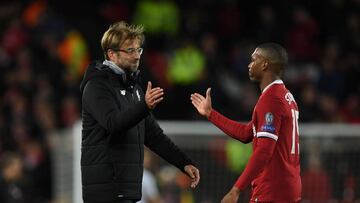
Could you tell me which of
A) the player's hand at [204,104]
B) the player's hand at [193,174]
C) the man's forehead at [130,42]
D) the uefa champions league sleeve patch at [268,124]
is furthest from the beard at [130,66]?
the uefa champions league sleeve patch at [268,124]

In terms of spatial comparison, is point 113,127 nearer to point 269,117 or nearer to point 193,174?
point 193,174

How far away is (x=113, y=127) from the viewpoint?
6094 millimetres

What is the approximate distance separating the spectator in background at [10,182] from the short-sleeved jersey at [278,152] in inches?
217

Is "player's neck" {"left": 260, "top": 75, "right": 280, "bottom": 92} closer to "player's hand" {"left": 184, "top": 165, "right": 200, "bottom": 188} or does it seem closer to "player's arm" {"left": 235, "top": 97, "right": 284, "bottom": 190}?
"player's arm" {"left": 235, "top": 97, "right": 284, "bottom": 190}

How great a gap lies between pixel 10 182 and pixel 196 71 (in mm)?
4077

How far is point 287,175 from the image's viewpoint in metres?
6.32

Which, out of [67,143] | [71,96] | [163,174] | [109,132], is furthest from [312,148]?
[109,132]

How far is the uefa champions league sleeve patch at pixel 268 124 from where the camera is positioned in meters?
6.22

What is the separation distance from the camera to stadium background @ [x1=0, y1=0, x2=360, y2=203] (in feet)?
38.2

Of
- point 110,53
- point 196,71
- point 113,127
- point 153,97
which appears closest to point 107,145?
point 113,127

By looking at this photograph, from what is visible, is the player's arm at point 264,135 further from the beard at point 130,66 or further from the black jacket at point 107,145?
the beard at point 130,66

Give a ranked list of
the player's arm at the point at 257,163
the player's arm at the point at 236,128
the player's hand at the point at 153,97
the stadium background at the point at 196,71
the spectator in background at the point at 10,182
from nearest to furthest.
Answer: the player's hand at the point at 153,97
the player's arm at the point at 257,163
the player's arm at the point at 236,128
the spectator in background at the point at 10,182
the stadium background at the point at 196,71

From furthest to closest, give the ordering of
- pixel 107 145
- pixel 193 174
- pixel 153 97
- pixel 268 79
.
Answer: pixel 193 174 < pixel 268 79 < pixel 107 145 < pixel 153 97

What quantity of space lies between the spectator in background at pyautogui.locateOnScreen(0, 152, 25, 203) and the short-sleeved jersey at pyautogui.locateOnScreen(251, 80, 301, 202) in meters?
5.51
